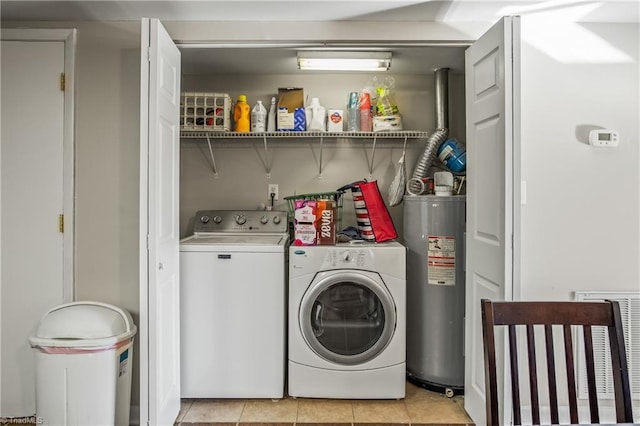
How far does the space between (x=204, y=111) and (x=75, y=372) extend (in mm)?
1680

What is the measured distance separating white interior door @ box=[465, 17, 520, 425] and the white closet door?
6.91ft

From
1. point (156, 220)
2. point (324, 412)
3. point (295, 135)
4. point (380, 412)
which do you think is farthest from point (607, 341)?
point (156, 220)

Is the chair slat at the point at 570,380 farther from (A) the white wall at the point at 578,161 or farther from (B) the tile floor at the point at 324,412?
(B) the tile floor at the point at 324,412

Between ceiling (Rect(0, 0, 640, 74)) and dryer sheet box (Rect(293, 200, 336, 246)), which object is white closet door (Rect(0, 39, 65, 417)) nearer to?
ceiling (Rect(0, 0, 640, 74))

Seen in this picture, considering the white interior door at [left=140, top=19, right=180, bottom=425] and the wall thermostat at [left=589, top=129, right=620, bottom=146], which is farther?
the wall thermostat at [left=589, top=129, right=620, bottom=146]

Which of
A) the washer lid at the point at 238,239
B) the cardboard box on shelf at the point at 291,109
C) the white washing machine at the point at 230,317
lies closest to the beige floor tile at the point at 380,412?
the white washing machine at the point at 230,317

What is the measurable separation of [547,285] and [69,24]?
283 cm

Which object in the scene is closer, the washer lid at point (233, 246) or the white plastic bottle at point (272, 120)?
the washer lid at point (233, 246)

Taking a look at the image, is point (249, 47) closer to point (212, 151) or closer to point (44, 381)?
point (212, 151)

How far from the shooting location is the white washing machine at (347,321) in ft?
7.97

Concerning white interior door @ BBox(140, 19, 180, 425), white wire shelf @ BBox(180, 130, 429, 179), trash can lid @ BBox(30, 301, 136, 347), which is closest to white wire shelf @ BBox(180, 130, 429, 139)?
white wire shelf @ BBox(180, 130, 429, 179)

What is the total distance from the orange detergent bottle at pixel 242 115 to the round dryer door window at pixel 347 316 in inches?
44.5

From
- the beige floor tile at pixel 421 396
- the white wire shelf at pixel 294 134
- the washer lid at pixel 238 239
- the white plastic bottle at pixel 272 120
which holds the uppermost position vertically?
the white plastic bottle at pixel 272 120

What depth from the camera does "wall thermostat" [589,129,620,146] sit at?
2.23 meters
